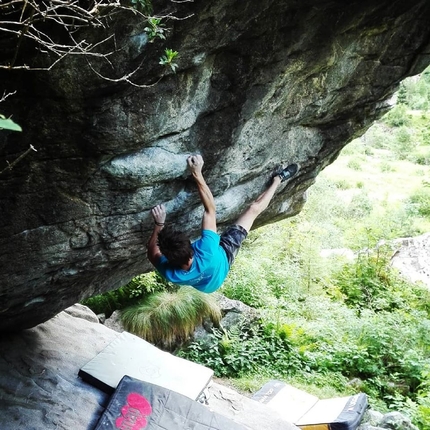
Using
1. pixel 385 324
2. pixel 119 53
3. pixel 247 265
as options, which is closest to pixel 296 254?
pixel 247 265

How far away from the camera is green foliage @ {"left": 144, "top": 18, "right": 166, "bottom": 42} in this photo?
3.13 metres

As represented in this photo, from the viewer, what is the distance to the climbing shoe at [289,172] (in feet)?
18.4

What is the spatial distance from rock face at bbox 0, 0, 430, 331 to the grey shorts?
0.25 meters

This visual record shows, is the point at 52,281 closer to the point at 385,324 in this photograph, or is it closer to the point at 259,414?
the point at 259,414

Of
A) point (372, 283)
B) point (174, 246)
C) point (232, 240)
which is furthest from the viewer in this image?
point (372, 283)

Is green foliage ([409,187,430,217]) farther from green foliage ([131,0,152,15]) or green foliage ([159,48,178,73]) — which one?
green foliage ([131,0,152,15])

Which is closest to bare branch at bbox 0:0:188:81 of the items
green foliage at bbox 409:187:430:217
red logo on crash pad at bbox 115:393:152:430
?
red logo on crash pad at bbox 115:393:152:430

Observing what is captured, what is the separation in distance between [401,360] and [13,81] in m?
9.78

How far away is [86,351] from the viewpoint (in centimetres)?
699

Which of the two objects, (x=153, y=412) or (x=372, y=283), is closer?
(x=153, y=412)

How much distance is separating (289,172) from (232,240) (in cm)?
103

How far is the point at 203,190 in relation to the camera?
4.59 metres

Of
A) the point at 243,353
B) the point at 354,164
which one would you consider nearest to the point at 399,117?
the point at 354,164

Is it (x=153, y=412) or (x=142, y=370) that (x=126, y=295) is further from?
(x=153, y=412)
